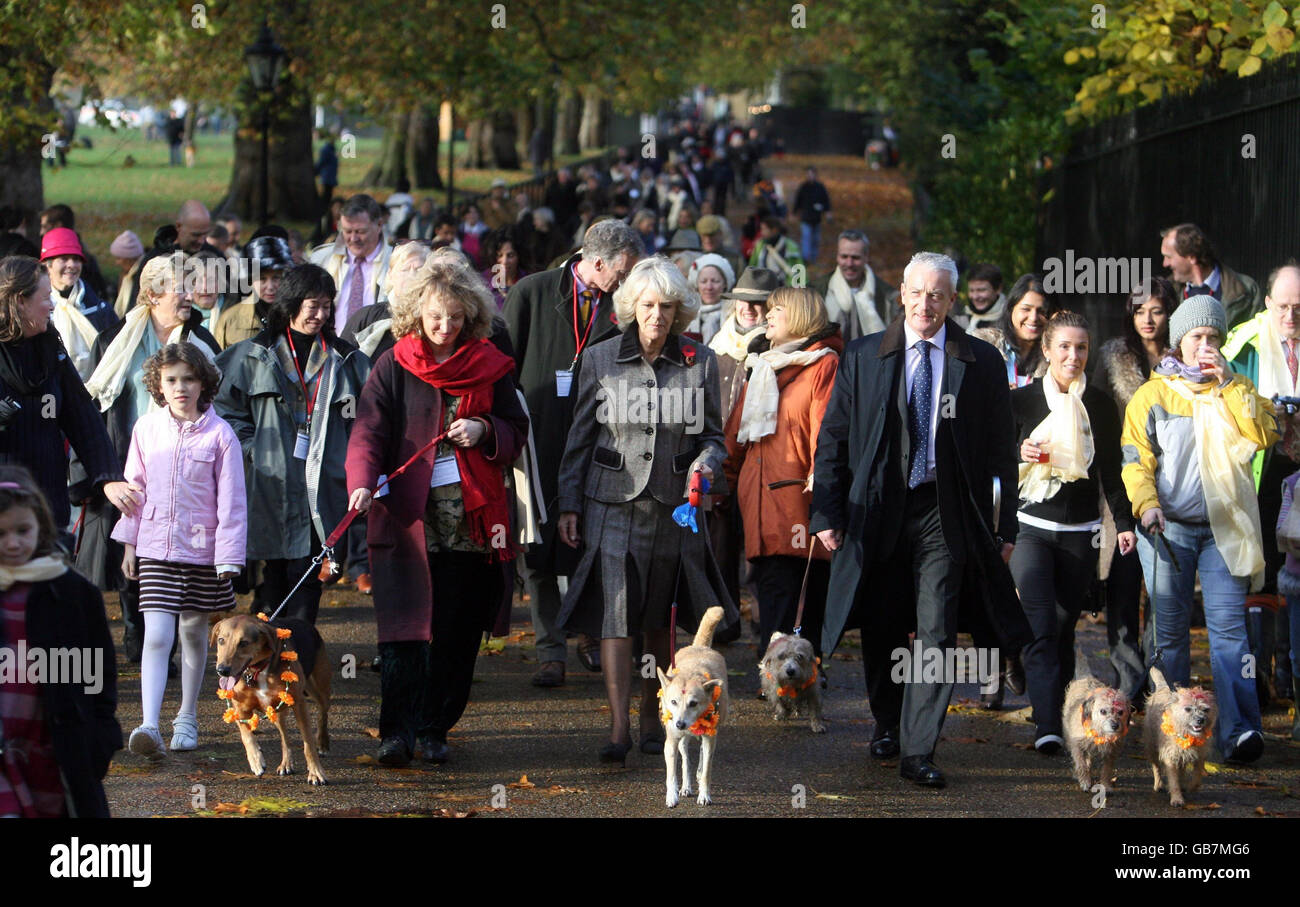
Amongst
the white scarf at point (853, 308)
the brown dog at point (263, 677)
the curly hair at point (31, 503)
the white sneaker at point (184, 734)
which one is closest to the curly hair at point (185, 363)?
the brown dog at point (263, 677)

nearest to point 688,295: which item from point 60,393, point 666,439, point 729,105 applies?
point 666,439

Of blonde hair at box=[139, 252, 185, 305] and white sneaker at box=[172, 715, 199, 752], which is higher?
blonde hair at box=[139, 252, 185, 305]

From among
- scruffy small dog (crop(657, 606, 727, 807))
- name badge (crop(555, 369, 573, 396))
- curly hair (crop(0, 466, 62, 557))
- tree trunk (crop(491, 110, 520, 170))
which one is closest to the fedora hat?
name badge (crop(555, 369, 573, 396))

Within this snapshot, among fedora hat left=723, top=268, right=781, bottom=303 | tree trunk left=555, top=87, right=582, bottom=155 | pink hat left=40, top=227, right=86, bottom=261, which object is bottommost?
fedora hat left=723, top=268, right=781, bottom=303

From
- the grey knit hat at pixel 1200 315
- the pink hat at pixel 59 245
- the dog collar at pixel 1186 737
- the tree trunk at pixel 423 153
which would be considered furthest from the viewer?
the tree trunk at pixel 423 153

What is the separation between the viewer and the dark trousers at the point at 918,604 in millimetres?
7273

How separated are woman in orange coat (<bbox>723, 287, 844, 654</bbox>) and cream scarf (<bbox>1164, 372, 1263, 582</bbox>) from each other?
1.76 metres

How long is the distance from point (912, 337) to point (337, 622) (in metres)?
4.46

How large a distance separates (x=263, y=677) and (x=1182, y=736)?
359 centimetres

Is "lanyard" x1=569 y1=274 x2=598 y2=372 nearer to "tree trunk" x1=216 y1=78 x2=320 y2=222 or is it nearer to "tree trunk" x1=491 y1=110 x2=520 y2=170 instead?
"tree trunk" x1=216 y1=78 x2=320 y2=222

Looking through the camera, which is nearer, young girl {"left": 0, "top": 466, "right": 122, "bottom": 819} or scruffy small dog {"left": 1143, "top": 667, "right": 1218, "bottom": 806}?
young girl {"left": 0, "top": 466, "right": 122, "bottom": 819}

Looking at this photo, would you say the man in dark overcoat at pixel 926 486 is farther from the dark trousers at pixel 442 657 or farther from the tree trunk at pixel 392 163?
the tree trunk at pixel 392 163

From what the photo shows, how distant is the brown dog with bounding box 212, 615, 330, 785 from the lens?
6871 millimetres

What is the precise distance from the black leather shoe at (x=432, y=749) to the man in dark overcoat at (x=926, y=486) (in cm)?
165
